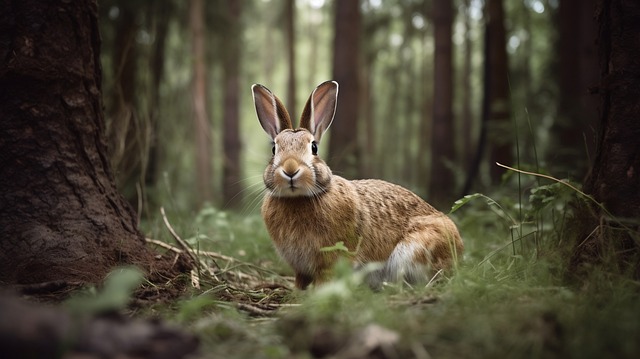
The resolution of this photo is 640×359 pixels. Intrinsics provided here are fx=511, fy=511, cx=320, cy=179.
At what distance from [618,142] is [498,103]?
703 centimetres

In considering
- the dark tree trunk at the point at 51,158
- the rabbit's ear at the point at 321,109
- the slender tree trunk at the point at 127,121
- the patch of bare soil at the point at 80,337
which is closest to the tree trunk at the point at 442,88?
the slender tree trunk at the point at 127,121

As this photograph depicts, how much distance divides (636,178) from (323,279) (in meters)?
2.22

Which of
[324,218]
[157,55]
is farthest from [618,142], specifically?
[157,55]

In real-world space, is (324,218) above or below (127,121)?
below

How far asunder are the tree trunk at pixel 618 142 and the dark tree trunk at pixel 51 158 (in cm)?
324

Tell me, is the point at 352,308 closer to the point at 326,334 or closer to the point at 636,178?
the point at 326,334

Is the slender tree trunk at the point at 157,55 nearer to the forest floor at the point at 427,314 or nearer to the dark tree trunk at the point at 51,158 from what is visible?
the dark tree trunk at the point at 51,158

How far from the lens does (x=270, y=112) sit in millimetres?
4309

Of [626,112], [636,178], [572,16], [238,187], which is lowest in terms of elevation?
[238,187]

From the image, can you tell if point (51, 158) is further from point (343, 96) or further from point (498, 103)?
point (498, 103)

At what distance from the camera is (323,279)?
12.6 ft

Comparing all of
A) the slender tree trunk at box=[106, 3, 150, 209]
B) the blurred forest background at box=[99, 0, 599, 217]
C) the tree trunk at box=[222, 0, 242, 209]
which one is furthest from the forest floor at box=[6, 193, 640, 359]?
the tree trunk at box=[222, 0, 242, 209]

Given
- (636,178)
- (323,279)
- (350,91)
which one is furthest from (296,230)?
(350,91)

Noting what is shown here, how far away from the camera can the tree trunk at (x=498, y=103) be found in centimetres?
941
